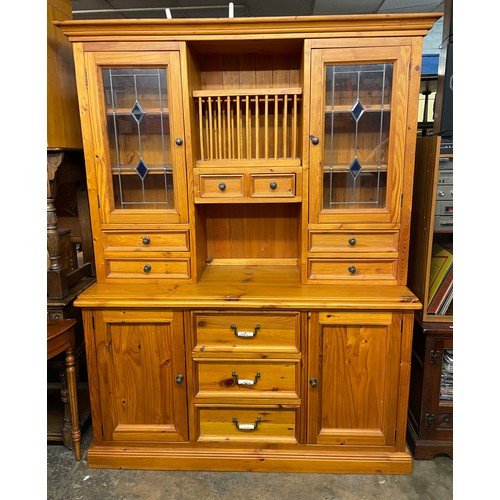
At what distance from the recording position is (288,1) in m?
3.66

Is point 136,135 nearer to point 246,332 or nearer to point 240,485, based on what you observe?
point 246,332

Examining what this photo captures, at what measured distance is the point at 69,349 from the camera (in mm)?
1785

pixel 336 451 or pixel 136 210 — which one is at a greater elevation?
pixel 136 210

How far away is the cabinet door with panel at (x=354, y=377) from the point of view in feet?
5.49

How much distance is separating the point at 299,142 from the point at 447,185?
0.69 metres

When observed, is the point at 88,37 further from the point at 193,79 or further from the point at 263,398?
the point at 263,398

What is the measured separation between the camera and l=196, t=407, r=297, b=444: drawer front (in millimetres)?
1773

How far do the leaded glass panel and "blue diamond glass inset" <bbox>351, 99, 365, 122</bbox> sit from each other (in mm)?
793

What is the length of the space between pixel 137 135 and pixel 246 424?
4.50 ft

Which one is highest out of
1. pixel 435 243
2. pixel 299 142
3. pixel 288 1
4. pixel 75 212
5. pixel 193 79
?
pixel 288 1

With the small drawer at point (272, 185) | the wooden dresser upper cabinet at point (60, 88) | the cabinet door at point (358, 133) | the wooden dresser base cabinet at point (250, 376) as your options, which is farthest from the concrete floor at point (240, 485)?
the wooden dresser upper cabinet at point (60, 88)

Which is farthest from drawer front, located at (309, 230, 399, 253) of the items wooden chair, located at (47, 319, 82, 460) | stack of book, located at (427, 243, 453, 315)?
wooden chair, located at (47, 319, 82, 460)

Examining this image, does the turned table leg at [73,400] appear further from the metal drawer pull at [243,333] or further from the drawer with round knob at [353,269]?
the drawer with round knob at [353,269]

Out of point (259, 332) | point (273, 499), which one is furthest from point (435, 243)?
point (273, 499)
